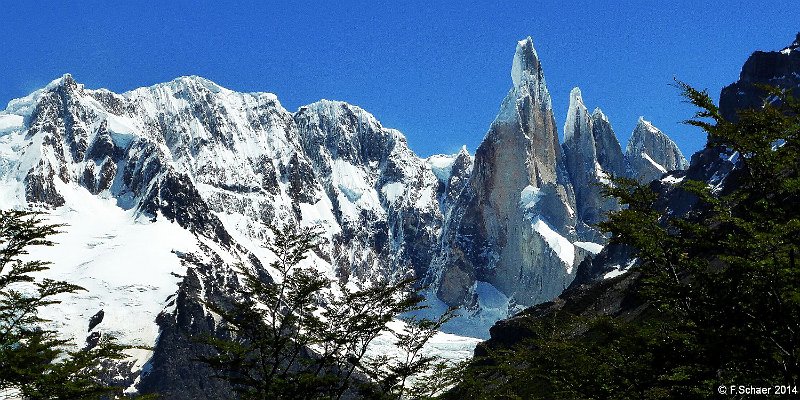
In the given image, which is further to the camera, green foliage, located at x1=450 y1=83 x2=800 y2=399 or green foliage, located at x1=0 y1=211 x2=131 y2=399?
green foliage, located at x1=0 y1=211 x2=131 y2=399

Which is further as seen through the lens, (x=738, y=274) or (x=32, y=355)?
(x=32, y=355)

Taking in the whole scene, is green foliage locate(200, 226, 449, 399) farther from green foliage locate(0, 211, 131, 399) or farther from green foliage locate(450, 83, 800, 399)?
green foliage locate(450, 83, 800, 399)

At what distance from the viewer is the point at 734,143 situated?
49.1ft

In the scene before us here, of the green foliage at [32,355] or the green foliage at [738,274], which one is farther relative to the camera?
the green foliage at [32,355]

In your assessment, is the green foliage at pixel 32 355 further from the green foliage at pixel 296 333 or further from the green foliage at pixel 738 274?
the green foliage at pixel 738 274

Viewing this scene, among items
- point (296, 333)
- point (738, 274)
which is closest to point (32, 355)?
point (296, 333)

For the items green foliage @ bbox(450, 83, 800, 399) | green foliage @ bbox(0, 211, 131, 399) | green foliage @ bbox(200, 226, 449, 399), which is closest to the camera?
green foliage @ bbox(450, 83, 800, 399)

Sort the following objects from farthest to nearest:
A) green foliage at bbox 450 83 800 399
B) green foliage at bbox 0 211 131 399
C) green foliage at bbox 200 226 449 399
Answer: green foliage at bbox 200 226 449 399
green foliage at bbox 0 211 131 399
green foliage at bbox 450 83 800 399

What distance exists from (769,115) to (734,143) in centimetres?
117

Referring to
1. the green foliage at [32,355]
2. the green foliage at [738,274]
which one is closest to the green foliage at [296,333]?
the green foliage at [32,355]

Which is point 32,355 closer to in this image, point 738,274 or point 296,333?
point 296,333

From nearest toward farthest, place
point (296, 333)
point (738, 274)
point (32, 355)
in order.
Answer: point (738, 274)
point (32, 355)
point (296, 333)

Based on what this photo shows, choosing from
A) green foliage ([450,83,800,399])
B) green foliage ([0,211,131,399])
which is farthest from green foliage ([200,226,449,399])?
green foliage ([450,83,800,399])

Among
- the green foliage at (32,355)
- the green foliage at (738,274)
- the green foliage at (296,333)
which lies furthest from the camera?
the green foliage at (296,333)
